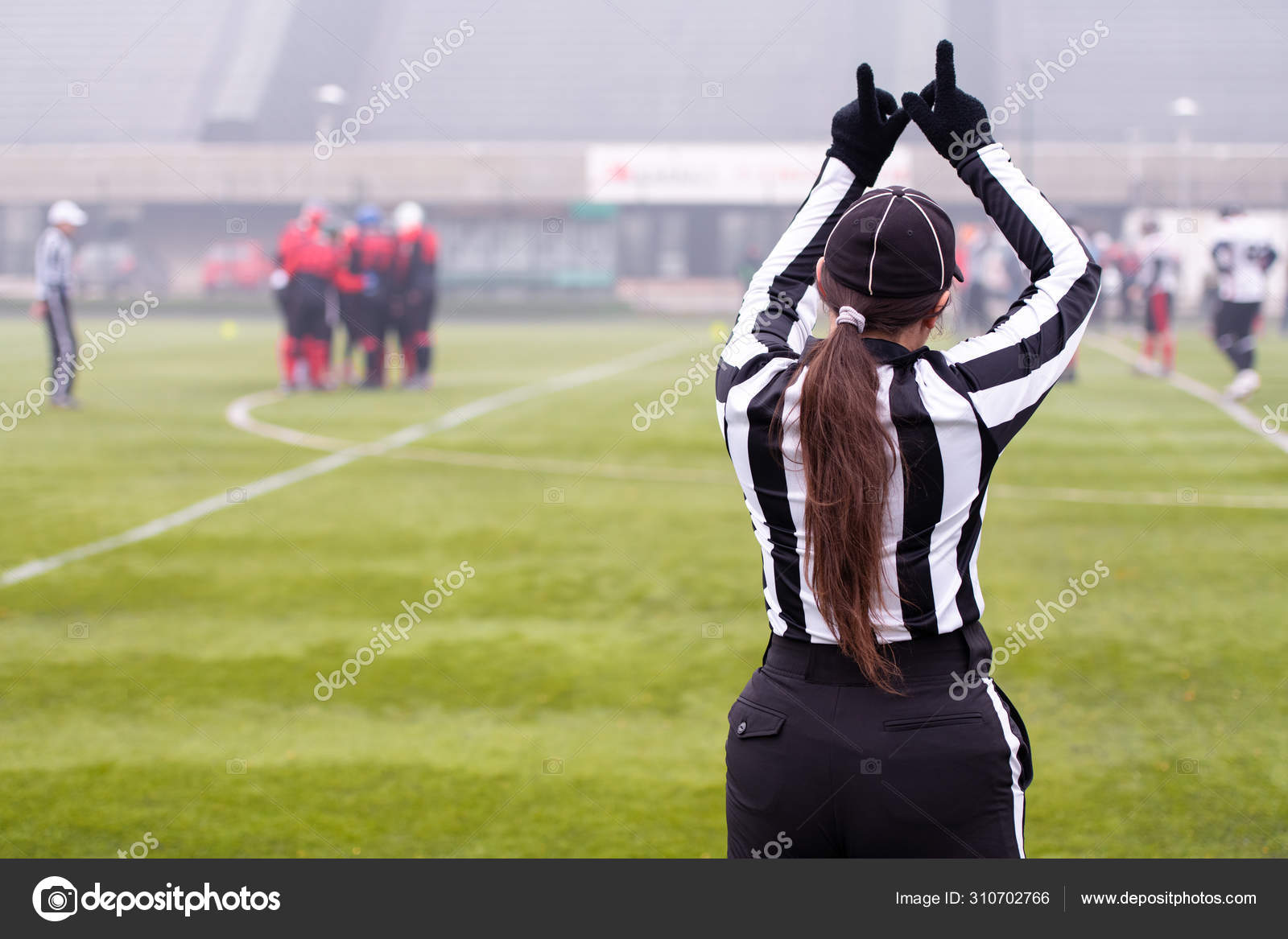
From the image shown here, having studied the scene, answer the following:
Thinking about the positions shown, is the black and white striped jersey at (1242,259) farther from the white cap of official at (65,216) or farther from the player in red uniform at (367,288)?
the white cap of official at (65,216)

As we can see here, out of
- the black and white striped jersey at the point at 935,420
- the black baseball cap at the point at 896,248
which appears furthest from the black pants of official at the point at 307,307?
the black baseball cap at the point at 896,248

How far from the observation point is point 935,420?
1973mm

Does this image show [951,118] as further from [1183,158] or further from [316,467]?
[1183,158]

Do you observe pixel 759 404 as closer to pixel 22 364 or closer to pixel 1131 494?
pixel 1131 494

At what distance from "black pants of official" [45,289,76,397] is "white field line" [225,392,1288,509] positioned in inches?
122

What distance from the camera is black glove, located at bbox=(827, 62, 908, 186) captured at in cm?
230

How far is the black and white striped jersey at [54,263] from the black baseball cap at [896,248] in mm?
14622

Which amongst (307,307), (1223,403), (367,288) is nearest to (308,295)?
(307,307)

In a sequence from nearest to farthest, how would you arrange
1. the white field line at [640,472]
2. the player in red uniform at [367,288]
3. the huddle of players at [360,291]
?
the white field line at [640,472], the huddle of players at [360,291], the player in red uniform at [367,288]

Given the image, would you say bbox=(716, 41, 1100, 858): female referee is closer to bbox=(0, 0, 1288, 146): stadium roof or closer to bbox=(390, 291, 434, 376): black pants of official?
bbox=(390, 291, 434, 376): black pants of official

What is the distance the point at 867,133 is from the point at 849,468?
2.40ft

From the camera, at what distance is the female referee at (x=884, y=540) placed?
77.7 inches
